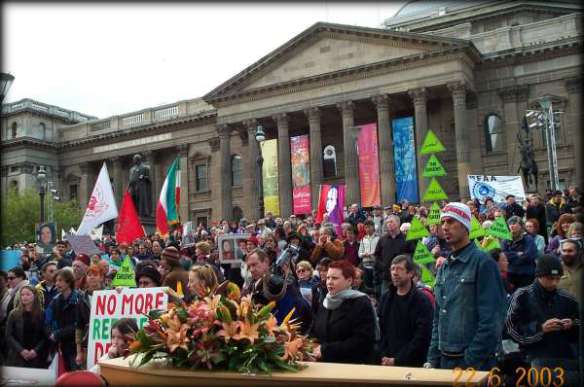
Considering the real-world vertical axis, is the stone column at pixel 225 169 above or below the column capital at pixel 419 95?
below

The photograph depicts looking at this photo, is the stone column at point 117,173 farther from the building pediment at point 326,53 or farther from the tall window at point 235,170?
the building pediment at point 326,53

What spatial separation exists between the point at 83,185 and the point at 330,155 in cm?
2518

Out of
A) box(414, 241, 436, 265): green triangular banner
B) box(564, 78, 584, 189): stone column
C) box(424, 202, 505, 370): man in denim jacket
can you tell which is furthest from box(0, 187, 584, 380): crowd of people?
box(564, 78, 584, 189): stone column

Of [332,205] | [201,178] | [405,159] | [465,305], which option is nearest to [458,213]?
[465,305]

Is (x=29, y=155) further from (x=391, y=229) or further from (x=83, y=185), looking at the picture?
(x=391, y=229)

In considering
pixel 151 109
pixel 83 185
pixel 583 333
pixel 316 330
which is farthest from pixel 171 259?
pixel 83 185

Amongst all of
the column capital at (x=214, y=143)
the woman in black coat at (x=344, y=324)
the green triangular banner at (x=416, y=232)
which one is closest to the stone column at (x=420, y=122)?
the column capital at (x=214, y=143)

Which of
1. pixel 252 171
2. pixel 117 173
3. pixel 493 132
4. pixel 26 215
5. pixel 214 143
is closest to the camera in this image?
pixel 493 132

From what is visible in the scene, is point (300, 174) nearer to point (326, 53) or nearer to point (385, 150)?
point (385, 150)

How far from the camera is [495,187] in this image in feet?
69.4

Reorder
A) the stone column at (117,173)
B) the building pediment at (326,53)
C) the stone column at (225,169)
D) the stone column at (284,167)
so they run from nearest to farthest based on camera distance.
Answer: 1. the building pediment at (326,53)
2. the stone column at (284,167)
3. the stone column at (225,169)
4. the stone column at (117,173)

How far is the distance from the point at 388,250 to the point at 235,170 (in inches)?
1464

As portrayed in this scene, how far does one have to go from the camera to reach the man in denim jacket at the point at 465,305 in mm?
4883

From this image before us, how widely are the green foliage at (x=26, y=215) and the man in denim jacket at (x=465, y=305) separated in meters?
45.0
